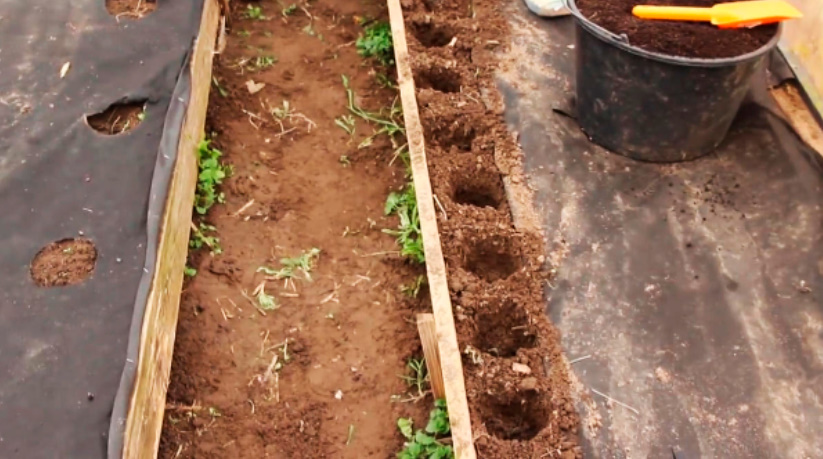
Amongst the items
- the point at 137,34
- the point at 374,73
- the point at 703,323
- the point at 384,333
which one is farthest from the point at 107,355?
the point at 374,73

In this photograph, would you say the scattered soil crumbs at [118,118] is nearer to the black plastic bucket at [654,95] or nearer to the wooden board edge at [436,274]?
the wooden board edge at [436,274]

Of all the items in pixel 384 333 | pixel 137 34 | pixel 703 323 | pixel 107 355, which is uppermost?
pixel 137 34

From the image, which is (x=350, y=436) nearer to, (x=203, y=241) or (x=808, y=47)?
(x=203, y=241)

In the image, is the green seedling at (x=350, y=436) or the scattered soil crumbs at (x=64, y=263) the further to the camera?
the green seedling at (x=350, y=436)

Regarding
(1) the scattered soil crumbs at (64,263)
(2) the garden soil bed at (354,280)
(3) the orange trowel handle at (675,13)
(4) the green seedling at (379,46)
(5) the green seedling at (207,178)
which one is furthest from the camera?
(4) the green seedling at (379,46)

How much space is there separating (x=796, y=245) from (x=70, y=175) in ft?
7.52

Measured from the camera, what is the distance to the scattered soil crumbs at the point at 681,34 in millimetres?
2570

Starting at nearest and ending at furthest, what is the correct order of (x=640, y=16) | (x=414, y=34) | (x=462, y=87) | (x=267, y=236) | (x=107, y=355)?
(x=107, y=355), (x=640, y=16), (x=267, y=236), (x=462, y=87), (x=414, y=34)

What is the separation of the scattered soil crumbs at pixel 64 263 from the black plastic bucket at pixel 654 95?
1.72 m

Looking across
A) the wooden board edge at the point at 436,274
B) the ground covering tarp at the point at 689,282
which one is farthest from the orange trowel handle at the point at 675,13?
the wooden board edge at the point at 436,274

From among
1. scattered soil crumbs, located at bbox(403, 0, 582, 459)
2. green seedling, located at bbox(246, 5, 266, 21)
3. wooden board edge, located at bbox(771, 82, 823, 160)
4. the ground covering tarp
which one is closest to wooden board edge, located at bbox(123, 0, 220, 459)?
green seedling, located at bbox(246, 5, 266, 21)

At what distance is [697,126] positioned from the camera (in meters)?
2.71

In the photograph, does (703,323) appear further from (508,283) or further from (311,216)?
(311,216)

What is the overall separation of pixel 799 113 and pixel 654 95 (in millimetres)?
688
